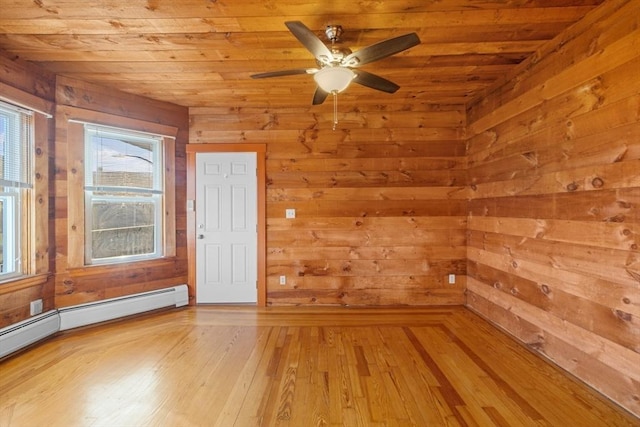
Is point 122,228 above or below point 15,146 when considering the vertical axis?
below

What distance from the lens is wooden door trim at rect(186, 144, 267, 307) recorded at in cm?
378

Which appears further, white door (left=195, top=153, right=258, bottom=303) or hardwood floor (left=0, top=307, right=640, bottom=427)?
white door (left=195, top=153, right=258, bottom=303)

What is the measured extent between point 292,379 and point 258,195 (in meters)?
2.26

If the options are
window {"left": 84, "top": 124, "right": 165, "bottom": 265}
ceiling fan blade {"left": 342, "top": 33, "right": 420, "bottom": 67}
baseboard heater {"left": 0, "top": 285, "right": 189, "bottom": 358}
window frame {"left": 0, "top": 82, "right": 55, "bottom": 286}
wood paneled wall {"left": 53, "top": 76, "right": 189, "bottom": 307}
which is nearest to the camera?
ceiling fan blade {"left": 342, "top": 33, "right": 420, "bottom": 67}

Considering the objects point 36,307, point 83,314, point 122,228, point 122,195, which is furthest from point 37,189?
point 83,314

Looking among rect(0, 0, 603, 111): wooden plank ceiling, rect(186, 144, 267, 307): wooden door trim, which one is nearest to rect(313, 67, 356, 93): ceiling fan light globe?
rect(0, 0, 603, 111): wooden plank ceiling

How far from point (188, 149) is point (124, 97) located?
2.77 ft

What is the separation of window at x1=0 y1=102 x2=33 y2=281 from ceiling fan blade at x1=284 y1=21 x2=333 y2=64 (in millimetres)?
2699

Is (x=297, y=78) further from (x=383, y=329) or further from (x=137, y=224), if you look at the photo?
(x=383, y=329)

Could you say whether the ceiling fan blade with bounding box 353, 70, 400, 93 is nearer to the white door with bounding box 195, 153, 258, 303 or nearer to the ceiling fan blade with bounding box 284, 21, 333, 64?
the ceiling fan blade with bounding box 284, 21, 333, 64

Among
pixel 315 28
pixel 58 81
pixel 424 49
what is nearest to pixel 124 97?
pixel 58 81

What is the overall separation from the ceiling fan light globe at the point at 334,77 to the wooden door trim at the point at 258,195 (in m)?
1.80

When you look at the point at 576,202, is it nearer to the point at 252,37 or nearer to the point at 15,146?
the point at 252,37

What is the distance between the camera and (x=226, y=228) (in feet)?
12.6
